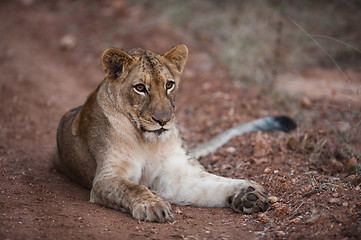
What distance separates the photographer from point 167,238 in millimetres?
2836

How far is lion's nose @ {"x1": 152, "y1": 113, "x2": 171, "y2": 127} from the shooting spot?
130 inches

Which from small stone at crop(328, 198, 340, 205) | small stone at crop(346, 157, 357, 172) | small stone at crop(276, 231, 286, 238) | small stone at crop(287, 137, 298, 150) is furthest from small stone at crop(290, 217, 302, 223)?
small stone at crop(287, 137, 298, 150)

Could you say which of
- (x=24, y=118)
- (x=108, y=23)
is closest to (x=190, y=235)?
(x=24, y=118)

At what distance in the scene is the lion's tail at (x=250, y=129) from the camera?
186 inches

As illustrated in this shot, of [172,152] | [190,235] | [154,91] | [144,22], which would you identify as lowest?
[190,235]

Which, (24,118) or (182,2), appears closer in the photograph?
(24,118)

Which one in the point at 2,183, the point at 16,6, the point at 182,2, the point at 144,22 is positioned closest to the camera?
the point at 2,183

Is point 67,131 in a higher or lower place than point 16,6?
lower

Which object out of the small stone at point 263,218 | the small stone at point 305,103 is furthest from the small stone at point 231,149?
the small stone at point 305,103

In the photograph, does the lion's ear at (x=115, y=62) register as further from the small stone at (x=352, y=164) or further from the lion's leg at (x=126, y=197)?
the small stone at (x=352, y=164)

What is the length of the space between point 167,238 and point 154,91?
118 cm

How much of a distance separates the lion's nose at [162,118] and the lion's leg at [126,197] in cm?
51

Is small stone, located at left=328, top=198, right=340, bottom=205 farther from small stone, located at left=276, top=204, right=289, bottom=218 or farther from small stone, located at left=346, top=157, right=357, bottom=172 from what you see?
small stone, located at left=346, top=157, right=357, bottom=172

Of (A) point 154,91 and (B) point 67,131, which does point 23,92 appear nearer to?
(B) point 67,131
